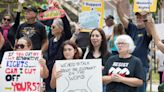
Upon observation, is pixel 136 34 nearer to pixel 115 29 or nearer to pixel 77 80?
pixel 115 29

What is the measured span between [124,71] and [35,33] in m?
2.73

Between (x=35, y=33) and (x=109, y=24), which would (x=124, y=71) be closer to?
(x=35, y=33)

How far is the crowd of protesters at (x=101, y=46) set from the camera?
22.0 ft

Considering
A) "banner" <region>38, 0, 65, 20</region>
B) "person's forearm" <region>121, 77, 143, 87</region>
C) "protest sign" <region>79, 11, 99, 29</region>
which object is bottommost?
"person's forearm" <region>121, 77, 143, 87</region>

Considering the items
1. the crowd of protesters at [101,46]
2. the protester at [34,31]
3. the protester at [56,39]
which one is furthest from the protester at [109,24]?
the protester at [56,39]

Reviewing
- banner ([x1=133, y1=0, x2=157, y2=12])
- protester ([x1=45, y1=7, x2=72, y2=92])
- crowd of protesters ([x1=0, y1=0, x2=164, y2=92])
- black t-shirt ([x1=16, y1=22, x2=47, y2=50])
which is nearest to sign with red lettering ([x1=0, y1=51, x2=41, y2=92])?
crowd of protesters ([x1=0, y1=0, x2=164, y2=92])

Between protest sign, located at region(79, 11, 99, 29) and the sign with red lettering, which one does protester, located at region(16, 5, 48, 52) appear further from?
the sign with red lettering

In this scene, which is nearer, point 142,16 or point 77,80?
point 77,80

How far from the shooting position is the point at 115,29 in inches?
386

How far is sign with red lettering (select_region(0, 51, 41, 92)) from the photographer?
7441 millimetres

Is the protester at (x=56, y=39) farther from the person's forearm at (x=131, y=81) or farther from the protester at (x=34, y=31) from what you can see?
the person's forearm at (x=131, y=81)

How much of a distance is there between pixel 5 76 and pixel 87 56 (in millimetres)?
1295

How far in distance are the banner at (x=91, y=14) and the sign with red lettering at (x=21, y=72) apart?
85.5 inches

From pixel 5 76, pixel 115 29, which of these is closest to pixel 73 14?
pixel 115 29
